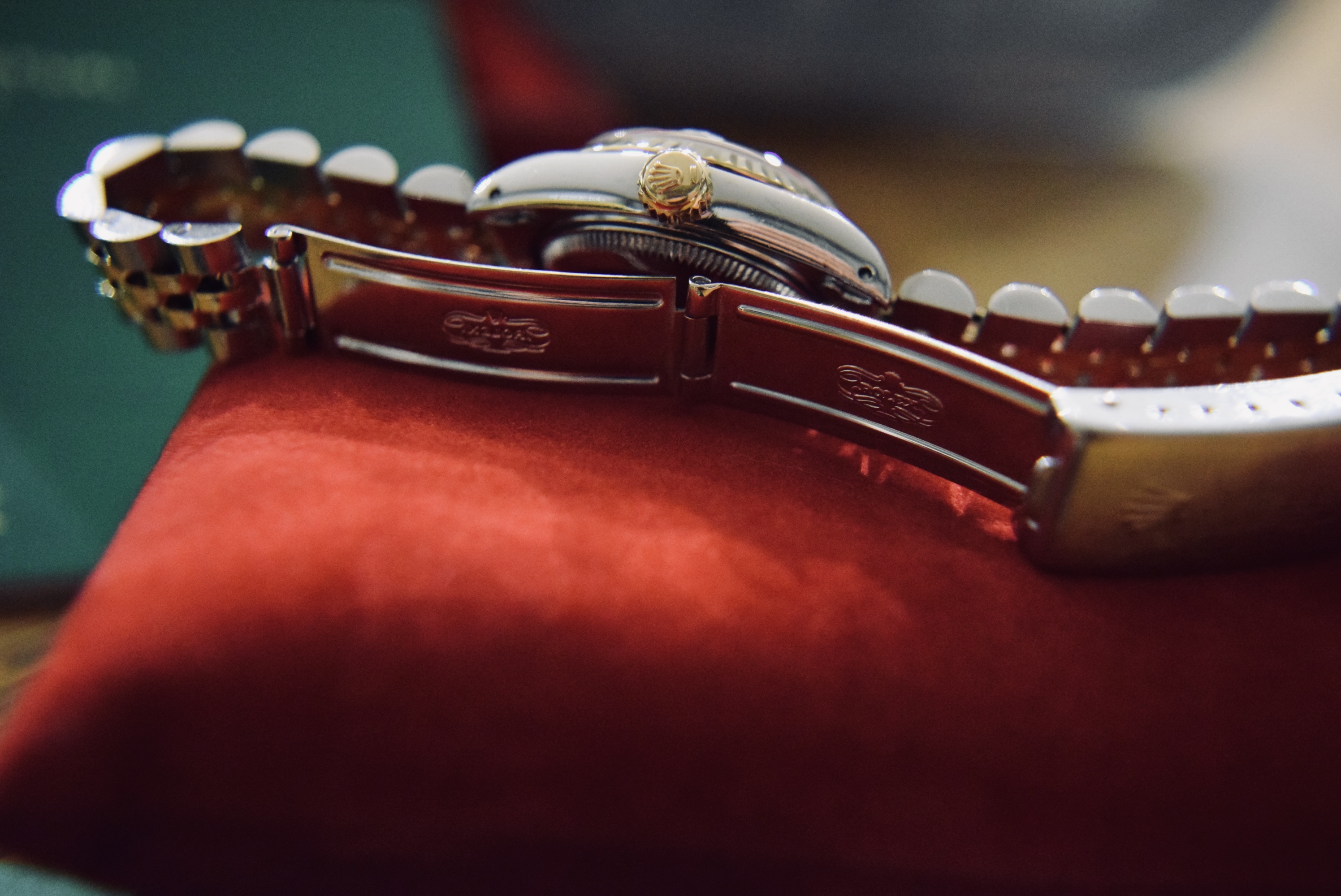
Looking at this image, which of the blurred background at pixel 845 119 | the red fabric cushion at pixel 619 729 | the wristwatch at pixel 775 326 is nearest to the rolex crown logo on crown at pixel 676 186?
the wristwatch at pixel 775 326

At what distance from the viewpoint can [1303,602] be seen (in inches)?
14.5

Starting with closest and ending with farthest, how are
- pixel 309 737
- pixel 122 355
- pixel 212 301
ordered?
pixel 309 737
pixel 212 301
pixel 122 355

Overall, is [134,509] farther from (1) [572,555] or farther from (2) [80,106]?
(2) [80,106]

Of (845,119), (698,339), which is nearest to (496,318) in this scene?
(698,339)

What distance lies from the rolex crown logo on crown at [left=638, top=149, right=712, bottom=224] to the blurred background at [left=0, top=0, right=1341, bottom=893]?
1.08 ft

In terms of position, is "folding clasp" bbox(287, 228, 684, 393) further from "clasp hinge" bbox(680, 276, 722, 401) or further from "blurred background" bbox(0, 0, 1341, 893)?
"blurred background" bbox(0, 0, 1341, 893)

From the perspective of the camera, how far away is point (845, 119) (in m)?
0.72

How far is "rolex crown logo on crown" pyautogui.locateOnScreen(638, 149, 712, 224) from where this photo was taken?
0.35 metres

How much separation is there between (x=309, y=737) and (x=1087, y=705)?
0.29m

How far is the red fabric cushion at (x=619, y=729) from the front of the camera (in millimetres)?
315

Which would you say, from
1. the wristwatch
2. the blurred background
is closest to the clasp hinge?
the wristwatch

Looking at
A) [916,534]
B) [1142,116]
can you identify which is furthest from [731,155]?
[1142,116]

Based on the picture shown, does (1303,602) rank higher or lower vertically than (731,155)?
lower

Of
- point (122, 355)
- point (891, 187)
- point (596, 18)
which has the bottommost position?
point (122, 355)
